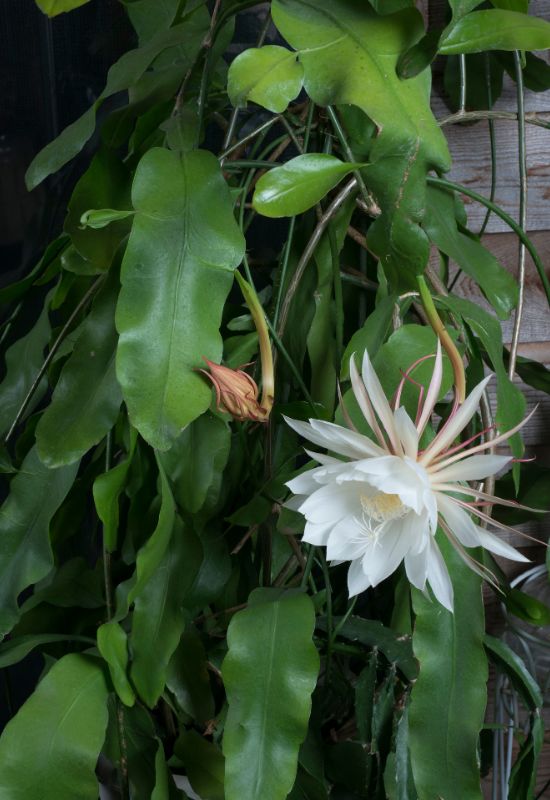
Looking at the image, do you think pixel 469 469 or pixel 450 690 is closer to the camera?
pixel 469 469

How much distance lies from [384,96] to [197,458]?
348mm

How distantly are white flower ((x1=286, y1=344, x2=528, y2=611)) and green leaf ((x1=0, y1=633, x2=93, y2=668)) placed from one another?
38cm

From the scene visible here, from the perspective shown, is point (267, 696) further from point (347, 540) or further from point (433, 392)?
point (433, 392)

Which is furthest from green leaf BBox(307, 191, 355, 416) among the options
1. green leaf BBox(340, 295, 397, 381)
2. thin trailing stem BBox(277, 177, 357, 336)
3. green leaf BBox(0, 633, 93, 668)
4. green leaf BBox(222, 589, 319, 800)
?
green leaf BBox(0, 633, 93, 668)

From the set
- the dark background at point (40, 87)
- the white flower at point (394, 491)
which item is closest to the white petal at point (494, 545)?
the white flower at point (394, 491)

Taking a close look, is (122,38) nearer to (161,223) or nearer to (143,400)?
(161,223)

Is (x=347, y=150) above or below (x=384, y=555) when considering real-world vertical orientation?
above

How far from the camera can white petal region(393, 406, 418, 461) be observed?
23.9 inches

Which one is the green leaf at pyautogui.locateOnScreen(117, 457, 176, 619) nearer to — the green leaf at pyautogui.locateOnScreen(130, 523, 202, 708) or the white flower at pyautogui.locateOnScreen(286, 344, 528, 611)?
the green leaf at pyautogui.locateOnScreen(130, 523, 202, 708)

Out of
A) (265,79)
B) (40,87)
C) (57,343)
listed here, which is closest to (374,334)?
(265,79)

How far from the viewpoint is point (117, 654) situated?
2.62 feet

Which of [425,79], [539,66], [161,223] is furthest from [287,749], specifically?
[539,66]

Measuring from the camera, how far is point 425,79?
25.4 inches

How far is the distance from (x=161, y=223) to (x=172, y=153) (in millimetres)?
82
